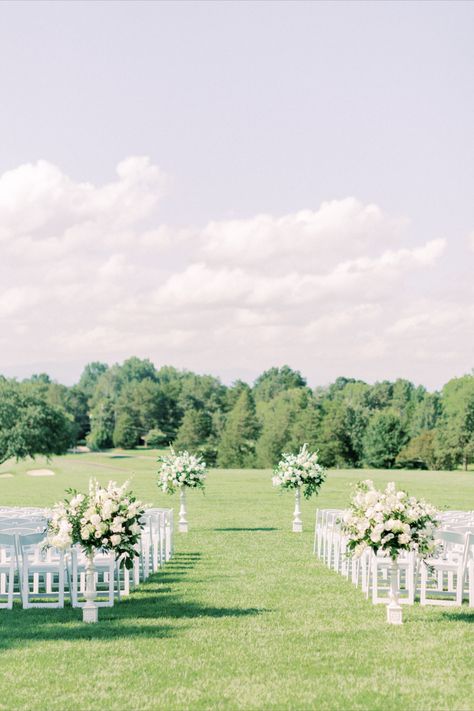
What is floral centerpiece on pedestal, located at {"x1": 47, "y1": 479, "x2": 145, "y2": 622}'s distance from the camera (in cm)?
1018

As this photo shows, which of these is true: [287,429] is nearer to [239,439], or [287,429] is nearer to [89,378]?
[239,439]

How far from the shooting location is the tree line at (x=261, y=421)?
7550cm

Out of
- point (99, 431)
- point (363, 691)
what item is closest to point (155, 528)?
point (363, 691)

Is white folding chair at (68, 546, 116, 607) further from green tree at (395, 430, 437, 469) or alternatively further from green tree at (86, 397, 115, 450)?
green tree at (86, 397, 115, 450)

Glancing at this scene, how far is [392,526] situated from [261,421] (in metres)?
95.6

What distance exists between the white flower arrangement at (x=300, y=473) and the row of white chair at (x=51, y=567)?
16.7 feet

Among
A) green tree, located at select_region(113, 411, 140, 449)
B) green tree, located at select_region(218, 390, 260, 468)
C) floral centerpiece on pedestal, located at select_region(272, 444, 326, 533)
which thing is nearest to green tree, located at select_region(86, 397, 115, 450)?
green tree, located at select_region(113, 411, 140, 449)

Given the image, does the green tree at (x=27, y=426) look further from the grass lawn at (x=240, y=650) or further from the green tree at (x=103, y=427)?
the grass lawn at (x=240, y=650)

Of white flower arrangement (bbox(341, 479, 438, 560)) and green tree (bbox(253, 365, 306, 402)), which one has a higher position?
green tree (bbox(253, 365, 306, 402))

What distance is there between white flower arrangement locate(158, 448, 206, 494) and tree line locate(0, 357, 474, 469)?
5379 cm

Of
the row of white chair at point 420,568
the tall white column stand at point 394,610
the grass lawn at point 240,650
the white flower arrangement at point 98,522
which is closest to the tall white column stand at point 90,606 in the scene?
the grass lawn at point 240,650

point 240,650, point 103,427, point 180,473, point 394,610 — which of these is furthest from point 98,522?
point 103,427

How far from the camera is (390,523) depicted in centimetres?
998

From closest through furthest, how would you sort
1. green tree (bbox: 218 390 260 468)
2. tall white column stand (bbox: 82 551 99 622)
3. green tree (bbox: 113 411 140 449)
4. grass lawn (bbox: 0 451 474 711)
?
grass lawn (bbox: 0 451 474 711), tall white column stand (bbox: 82 551 99 622), green tree (bbox: 218 390 260 468), green tree (bbox: 113 411 140 449)
